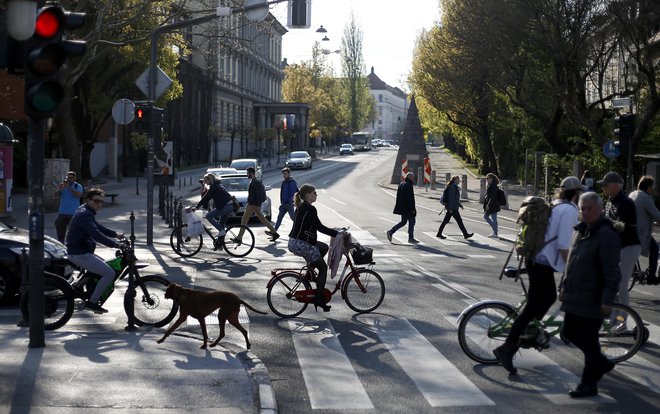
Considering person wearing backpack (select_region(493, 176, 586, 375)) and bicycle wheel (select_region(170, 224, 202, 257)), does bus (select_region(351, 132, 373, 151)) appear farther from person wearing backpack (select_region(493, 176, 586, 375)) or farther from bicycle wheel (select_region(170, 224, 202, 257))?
person wearing backpack (select_region(493, 176, 586, 375))

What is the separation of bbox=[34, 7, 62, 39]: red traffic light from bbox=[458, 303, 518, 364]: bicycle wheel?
15.0 ft

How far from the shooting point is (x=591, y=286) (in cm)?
746

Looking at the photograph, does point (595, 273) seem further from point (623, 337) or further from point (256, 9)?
point (256, 9)

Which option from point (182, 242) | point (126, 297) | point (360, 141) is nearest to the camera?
point (126, 297)

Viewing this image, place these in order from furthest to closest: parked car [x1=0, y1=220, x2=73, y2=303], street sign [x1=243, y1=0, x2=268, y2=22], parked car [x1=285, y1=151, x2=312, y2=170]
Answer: parked car [x1=285, y1=151, x2=312, y2=170] → street sign [x1=243, y1=0, x2=268, y2=22] → parked car [x1=0, y1=220, x2=73, y2=303]

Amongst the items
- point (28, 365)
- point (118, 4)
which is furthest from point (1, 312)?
point (118, 4)

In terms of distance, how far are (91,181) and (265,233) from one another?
83.1ft

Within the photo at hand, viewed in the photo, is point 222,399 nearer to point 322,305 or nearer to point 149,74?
point 322,305

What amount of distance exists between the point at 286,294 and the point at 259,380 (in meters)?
3.46

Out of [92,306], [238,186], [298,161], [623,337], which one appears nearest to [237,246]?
[92,306]

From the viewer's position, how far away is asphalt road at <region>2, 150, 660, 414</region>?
751cm

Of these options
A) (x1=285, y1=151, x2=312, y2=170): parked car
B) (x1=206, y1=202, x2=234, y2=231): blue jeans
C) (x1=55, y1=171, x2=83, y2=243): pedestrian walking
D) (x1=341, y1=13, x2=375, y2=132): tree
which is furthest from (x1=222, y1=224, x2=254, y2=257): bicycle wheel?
(x1=341, y1=13, x2=375, y2=132): tree

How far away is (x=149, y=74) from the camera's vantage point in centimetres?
2056

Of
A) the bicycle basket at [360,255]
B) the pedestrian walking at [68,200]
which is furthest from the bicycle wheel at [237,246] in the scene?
the bicycle basket at [360,255]
